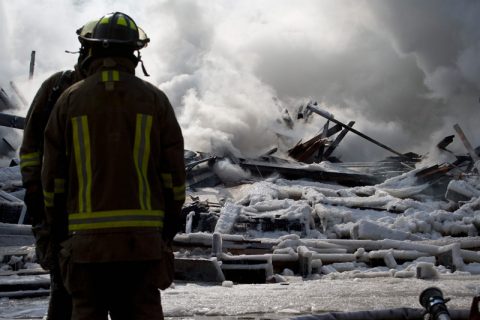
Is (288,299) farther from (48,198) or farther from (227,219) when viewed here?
(227,219)

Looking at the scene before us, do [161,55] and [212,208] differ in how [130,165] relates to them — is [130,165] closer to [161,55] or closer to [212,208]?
[212,208]

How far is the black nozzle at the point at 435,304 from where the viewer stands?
2.37 meters

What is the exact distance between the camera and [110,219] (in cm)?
210

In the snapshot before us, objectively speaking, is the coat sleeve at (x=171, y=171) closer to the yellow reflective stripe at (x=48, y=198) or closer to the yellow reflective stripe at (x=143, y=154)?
the yellow reflective stripe at (x=143, y=154)

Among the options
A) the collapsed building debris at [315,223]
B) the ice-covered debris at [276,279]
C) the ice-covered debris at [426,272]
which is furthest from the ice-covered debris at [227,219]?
the ice-covered debris at [426,272]

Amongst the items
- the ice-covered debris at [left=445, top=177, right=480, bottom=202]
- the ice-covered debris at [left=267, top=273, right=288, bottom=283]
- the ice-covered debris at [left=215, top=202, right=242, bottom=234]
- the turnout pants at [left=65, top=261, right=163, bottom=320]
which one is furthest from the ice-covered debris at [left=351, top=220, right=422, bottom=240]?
the turnout pants at [left=65, top=261, right=163, bottom=320]

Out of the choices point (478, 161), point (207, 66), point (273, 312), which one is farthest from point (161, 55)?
point (273, 312)

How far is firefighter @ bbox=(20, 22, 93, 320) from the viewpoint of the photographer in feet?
7.84

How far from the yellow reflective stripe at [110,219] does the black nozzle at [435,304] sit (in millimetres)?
1087

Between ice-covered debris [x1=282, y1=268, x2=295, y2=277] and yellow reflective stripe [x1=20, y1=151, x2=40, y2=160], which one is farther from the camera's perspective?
ice-covered debris [x1=282, y1=268, x2=295, y2=277]

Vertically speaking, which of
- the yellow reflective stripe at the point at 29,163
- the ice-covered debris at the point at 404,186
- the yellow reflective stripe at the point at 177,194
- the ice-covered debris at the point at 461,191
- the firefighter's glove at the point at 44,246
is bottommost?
the firefighter's glove at the point at 44,246

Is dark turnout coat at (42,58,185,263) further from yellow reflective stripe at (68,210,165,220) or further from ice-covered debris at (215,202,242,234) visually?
ice-covered debris at (215,202,242,234)

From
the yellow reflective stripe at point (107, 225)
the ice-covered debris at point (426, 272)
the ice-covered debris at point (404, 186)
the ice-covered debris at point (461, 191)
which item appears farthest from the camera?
the ice-covered debris at point (404, 186)

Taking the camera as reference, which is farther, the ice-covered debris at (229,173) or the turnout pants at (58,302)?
the ice-covered debris at (229,173)
